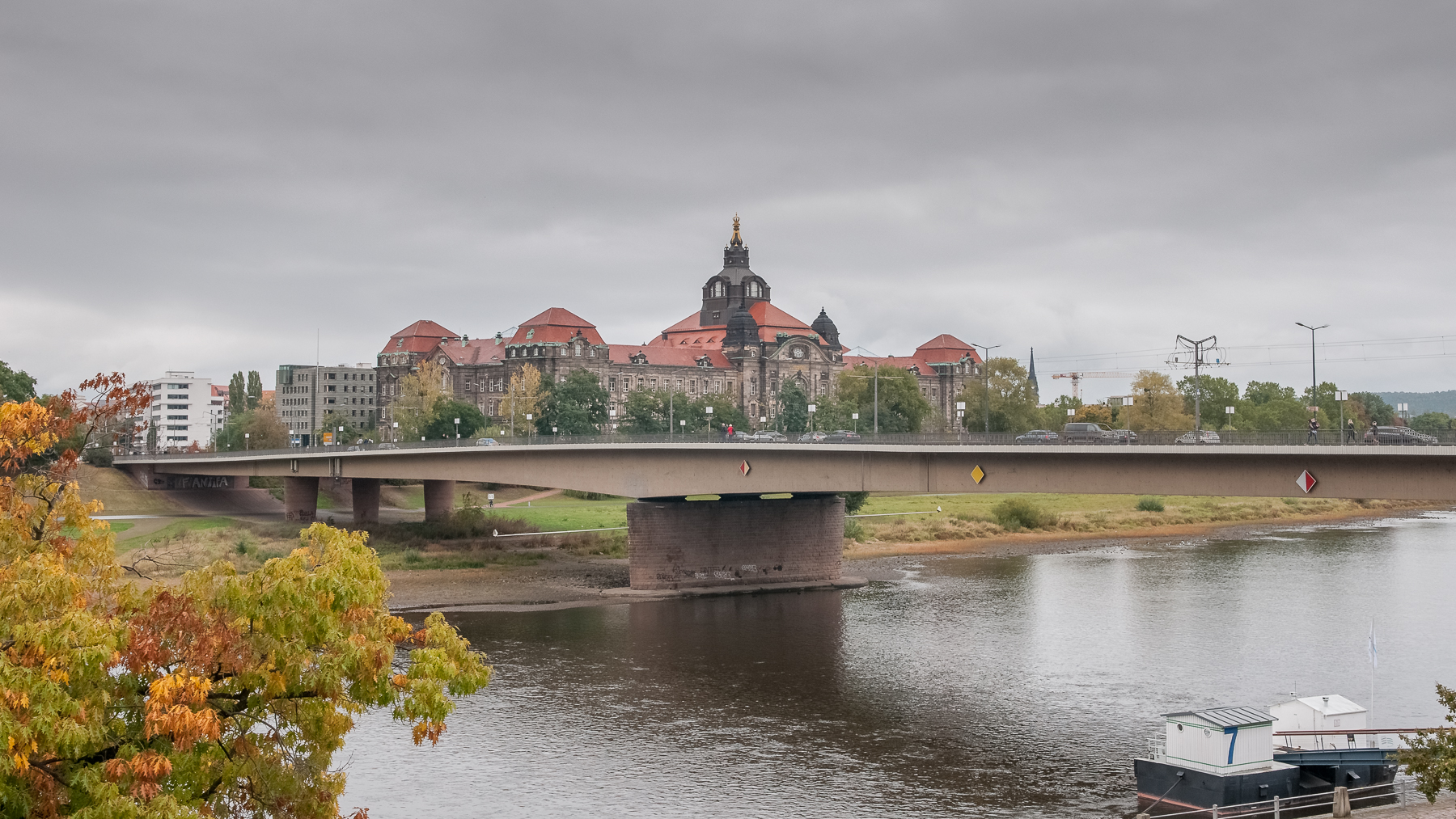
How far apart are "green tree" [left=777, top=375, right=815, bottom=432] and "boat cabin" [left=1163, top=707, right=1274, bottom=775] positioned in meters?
128

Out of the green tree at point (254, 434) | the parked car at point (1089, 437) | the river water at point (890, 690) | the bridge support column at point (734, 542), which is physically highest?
the green tree at point (254, 434)

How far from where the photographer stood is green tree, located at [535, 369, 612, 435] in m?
149

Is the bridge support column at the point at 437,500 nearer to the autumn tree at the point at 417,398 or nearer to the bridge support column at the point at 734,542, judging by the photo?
the bridge support column at the point at 734,542

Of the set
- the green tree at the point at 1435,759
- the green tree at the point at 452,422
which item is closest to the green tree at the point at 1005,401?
the green tree at the point at 452,422

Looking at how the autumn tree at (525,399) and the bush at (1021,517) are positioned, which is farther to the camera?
the autumn tree at (525,399)

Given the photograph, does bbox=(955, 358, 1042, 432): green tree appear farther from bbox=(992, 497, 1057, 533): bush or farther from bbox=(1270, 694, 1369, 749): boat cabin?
bbox=(1270, 694, 1369, 749): boat cabin

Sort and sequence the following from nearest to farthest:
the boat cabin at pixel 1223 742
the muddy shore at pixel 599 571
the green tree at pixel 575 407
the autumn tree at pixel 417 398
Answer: the boat cabin at pixel 1223 742 < the muddy shore at pixel 599 571 < the green tree at pixel 575 407 < the autumn tree at pixel 417 398

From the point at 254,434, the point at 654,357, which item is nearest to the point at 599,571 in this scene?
the point at 254,434

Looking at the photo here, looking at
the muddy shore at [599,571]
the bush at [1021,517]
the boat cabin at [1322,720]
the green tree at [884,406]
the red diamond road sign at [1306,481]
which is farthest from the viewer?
the green tree at [884,406]

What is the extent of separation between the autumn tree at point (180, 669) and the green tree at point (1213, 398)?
136 m

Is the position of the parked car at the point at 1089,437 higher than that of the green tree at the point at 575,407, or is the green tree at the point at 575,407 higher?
the green tree at the point at 575,407

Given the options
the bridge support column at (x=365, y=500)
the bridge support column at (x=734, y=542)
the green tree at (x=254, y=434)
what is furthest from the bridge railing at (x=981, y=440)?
the green tree at (x=254, y=434)

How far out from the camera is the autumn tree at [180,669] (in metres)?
14.6

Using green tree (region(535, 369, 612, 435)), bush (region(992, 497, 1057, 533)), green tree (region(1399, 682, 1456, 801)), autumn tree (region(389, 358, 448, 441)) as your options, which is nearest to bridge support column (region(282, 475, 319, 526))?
green tree (region(535, 369, 612, 435))
